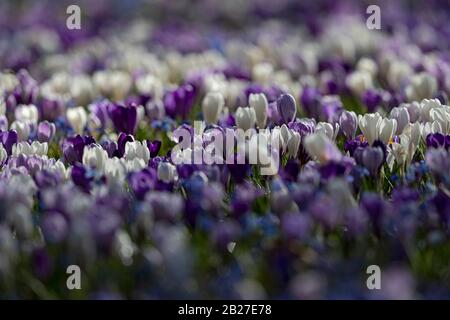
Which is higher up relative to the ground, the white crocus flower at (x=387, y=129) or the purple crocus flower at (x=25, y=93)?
the purple crocus flower at (x=25, y=93)

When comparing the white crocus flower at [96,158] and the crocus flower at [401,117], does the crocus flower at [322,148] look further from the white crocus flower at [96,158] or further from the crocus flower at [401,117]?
the white crocus flower at [96,158]

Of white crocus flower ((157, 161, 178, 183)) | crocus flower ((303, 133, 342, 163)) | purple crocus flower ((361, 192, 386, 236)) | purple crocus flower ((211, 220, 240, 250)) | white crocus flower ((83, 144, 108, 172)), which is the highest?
crocus flower ((303, 133, 342, 163))

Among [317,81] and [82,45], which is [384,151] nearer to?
[317,81]

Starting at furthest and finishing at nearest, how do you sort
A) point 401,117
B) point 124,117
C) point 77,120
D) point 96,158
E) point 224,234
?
point 77,120
point 124,117
point 401,117
point 96,158
point 224,234

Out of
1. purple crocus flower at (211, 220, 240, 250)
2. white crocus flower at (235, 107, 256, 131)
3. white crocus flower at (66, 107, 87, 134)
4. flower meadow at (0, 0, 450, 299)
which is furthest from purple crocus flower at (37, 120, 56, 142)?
purple crocus flower at (211, 220, 240, 250)

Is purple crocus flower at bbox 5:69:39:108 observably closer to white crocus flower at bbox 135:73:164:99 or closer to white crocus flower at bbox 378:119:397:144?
white crocus flower at bbox 135:73:164:99

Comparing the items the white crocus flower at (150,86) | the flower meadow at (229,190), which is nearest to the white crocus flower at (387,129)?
the flower meadow at (229,190)

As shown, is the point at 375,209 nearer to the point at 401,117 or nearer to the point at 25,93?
the point at 401,117

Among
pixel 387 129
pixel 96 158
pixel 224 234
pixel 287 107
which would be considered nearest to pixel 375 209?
pixel 224 234
